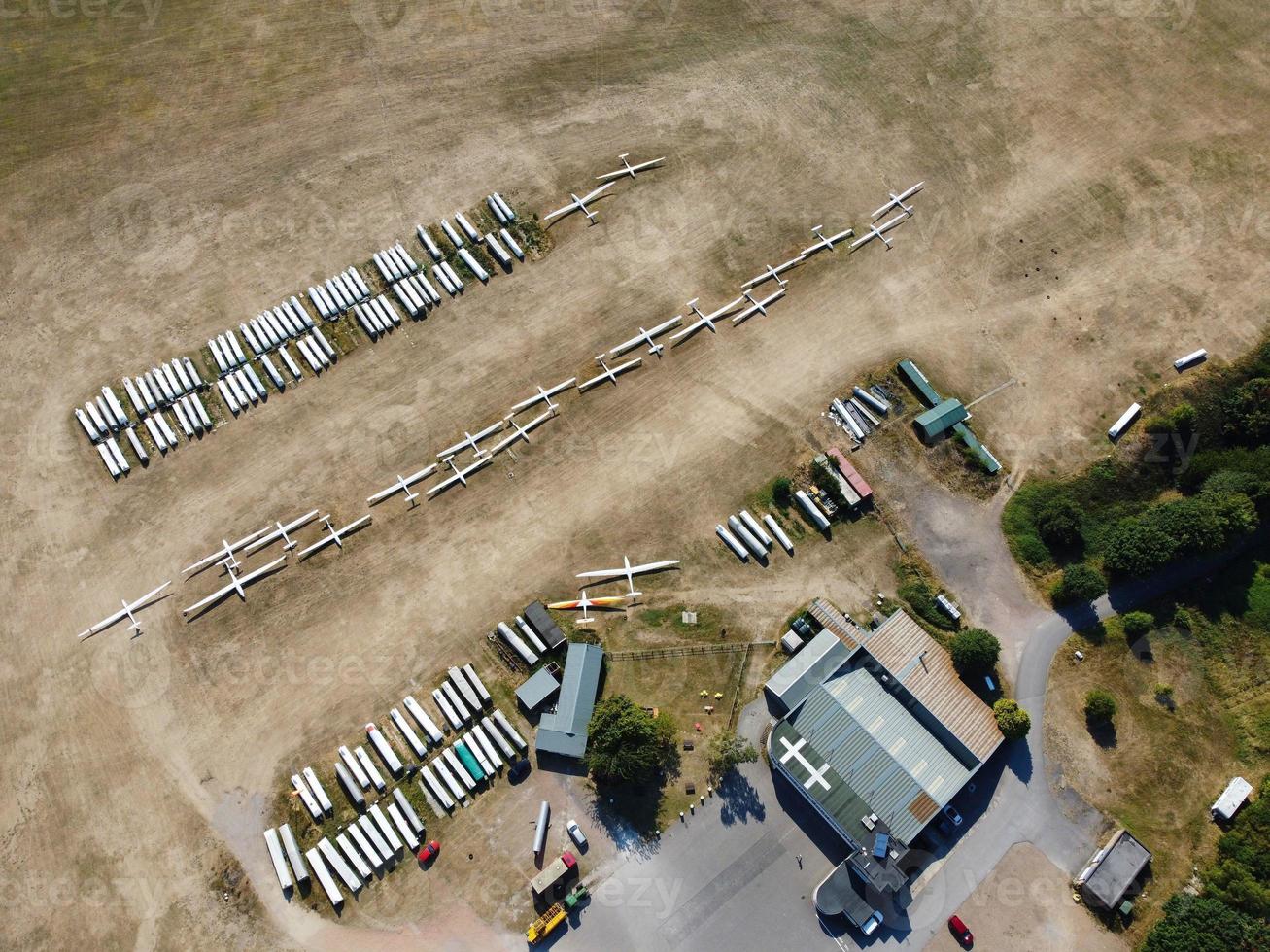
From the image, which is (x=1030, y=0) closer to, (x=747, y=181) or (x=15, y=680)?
(x=747, y=181)

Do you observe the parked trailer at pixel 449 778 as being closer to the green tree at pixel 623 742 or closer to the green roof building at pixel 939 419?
the green tree at pixel 623 742

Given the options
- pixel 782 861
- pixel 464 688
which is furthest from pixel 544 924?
pixel 782 861

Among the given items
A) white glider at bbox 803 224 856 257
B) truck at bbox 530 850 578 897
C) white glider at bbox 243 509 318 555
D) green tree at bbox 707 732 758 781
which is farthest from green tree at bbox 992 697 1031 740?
white glider at bbox 243 509 318 555

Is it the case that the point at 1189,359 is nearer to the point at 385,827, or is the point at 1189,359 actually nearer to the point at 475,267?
the point at 475,267

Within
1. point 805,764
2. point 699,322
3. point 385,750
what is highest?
point 699,322

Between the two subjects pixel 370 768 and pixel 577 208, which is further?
pixel 577 208

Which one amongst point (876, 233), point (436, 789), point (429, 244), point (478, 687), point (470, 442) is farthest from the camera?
point (876, 233)

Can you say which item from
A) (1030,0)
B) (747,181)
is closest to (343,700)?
(747,181)
